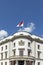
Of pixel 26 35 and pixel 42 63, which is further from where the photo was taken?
pixel 42 63

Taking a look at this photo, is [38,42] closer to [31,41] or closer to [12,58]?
[31,41]

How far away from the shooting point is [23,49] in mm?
86750

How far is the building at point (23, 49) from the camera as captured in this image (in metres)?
85.9

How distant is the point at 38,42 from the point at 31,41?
153 inches

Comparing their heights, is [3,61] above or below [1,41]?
below

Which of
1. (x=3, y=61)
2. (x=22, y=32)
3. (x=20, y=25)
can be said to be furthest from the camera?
(x=3, y=61)

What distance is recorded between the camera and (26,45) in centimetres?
8756

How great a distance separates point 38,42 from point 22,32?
8489 mm

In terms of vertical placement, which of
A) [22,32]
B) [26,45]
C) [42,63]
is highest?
[22,32]

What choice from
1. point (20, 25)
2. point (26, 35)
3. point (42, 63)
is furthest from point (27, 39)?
point (42, 63)

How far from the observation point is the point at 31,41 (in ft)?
296

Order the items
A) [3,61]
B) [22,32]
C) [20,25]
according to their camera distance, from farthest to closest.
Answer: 1. [3,61]
2. [22,32]
3. [20,25]

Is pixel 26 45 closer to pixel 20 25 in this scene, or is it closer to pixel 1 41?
pixel 20 25

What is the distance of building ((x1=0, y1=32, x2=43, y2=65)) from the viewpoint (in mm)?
85938
